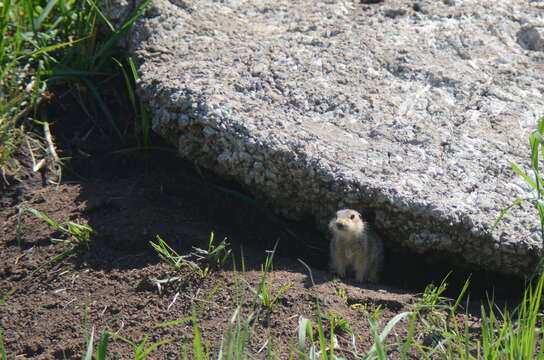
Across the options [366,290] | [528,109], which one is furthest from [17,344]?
[528,109]

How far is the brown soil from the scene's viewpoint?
3.23 metres

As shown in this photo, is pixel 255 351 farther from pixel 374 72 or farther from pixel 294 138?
pixel 374 72

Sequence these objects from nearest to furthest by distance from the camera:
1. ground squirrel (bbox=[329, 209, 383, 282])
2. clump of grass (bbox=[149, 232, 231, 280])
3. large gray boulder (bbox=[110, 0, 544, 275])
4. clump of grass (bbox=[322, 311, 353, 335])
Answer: clump of grass (bbox=[322, 311, 353, 335]) → clump of grass (bbox=[149, 232, 231, 280]) → large gray boulder (bbox=[110, 0, 544, 275]) → ground squirrel (bbox=[329, 209, 383, 282])

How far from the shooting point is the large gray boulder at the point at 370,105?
145 inches

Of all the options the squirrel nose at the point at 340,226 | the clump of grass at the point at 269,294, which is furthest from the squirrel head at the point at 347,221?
the clump of grass at the point at 269,294

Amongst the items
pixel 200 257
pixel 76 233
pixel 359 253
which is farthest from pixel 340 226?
pixel 76 233

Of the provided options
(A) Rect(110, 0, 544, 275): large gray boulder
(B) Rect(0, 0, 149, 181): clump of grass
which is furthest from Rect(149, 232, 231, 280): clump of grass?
(B) Rect(0, 0, 149, 181): clump of grass

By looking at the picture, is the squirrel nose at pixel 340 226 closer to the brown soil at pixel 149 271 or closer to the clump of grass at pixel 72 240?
the brown soil at pixel 149 271

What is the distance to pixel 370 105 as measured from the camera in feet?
13.6

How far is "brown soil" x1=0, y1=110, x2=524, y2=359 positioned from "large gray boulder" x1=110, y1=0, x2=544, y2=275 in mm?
305

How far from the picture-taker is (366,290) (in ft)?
11.8

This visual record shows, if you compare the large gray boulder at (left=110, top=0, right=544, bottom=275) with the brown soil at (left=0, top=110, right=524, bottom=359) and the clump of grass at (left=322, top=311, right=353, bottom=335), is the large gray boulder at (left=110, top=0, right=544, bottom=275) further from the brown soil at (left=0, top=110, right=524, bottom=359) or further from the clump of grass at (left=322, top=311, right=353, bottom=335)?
the clump of grass at (left=322, top=311, right=353, bottom=335)

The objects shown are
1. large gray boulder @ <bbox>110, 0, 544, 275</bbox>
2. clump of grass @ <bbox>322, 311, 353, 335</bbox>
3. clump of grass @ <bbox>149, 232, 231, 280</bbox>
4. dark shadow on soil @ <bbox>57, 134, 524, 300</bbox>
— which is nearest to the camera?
clump of grass @ <bbox>322, 311, 353, 335</bbox>

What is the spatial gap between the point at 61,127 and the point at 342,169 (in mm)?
2194
